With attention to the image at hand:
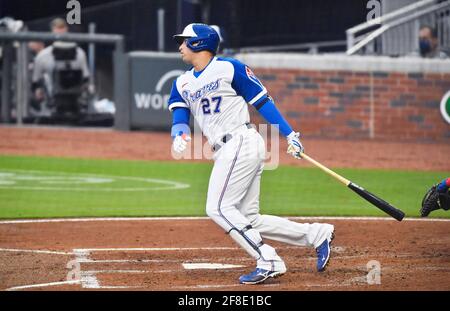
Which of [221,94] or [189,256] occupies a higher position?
[221,94]

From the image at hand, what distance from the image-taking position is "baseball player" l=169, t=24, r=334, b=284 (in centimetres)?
744

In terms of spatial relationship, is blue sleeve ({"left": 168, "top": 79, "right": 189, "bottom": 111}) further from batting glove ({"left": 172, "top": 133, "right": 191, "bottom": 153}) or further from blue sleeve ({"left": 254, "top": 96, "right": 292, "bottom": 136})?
blue sleeve ({"left": 254, "top": 96, "right": 292, "bottom": 136})

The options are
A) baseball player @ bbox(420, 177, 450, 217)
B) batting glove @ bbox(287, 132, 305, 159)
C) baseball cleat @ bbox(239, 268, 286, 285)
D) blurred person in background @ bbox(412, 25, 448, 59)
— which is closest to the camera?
baseball cleat @ bbox(239, 268, 286, 285)

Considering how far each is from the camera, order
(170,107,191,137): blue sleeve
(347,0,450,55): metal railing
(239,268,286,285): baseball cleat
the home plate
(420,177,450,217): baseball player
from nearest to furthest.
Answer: (239,268,286,285): baseball cleat, (170,107,191,137): blue sleeve, the home plate, (420,177,450,217): baseball player, (347,0,450,55): metal railing

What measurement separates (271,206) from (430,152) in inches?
242

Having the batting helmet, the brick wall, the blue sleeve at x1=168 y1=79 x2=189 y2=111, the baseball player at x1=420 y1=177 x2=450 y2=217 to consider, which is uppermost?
the batting helmet

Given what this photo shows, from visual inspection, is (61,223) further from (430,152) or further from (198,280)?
(430,152)

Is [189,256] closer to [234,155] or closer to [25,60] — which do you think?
[234,155]

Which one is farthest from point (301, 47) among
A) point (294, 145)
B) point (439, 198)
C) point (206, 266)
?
point (294, 145)

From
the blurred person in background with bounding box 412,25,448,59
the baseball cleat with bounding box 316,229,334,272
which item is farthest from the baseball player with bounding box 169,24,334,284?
the blurred person in background with bounding box 412,25,448,59

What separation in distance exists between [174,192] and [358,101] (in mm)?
6440

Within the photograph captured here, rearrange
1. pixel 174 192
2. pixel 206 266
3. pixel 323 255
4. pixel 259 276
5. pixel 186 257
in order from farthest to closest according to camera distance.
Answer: pixel 174 192 < pixel 186 257 < pixel 206 266 < pixel 323 255 < pixel 259 276

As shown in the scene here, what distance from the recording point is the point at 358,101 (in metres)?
18.6

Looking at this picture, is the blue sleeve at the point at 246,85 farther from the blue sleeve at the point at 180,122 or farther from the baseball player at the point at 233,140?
the blue sleeve at the point at 180,122
